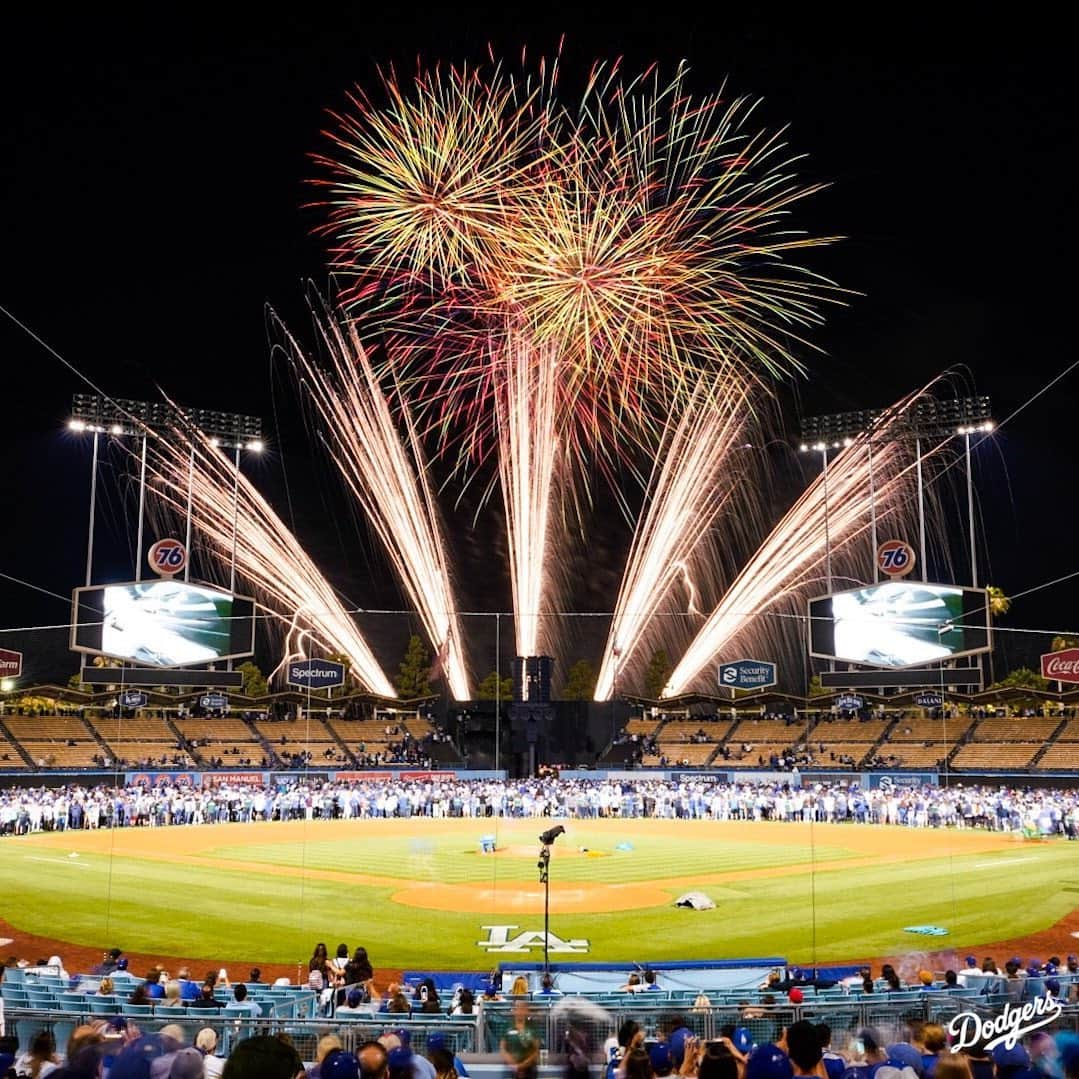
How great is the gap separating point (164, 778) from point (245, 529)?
8904 mm

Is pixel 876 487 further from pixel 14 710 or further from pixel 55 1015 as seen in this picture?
pixel 55 1015

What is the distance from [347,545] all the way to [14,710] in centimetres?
1598

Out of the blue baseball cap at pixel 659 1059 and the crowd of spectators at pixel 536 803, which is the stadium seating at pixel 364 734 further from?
the blue baseball cap at pixel 659 1059

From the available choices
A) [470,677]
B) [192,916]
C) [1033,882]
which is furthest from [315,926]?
[470,677]

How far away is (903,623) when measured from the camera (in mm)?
34406

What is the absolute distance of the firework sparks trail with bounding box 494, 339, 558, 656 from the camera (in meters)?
Answer: 27.5

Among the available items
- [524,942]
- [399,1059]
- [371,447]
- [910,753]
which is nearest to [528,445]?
[371,447]

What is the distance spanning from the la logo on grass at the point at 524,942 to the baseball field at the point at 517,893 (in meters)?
0.05

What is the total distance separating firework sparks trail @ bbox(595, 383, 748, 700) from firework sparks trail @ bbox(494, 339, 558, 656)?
315 cm

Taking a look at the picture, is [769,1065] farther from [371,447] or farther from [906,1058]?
[371,447]

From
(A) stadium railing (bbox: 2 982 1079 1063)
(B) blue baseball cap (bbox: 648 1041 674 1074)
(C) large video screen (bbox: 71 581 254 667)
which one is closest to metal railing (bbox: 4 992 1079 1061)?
(A) stadium railing (bbox: 2 982 1079 1063)

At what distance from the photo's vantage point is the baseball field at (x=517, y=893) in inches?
659

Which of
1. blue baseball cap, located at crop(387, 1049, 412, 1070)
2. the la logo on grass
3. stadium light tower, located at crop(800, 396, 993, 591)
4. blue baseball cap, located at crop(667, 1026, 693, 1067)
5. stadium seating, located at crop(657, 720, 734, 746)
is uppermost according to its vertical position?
stadium light tower, located at crop(800, 396, 993, 591)

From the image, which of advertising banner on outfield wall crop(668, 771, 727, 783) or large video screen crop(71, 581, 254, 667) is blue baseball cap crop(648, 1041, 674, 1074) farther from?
advertising banner on outfield wall crop(668, 771, 727, 783)
